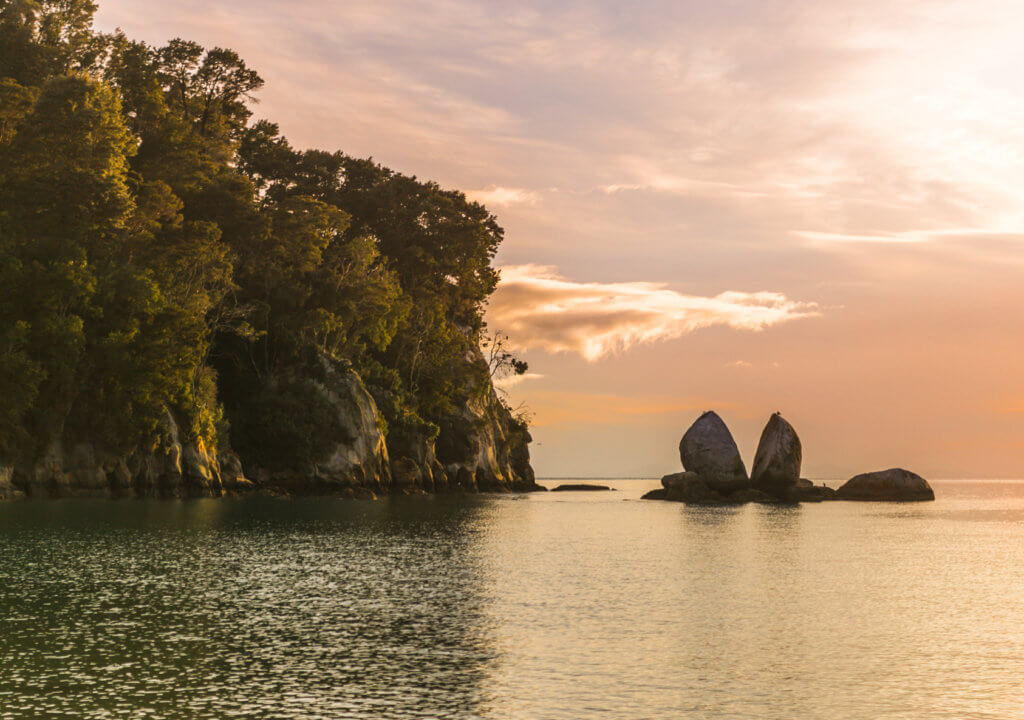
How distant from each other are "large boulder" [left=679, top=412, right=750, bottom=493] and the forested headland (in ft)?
78.6

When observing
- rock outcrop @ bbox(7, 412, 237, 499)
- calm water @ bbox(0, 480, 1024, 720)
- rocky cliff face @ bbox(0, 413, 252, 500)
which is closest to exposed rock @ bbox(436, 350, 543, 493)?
rocky cliff face @ bbox(0, 413, 252, 500)

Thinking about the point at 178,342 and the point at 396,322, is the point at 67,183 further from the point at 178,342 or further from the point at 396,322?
the point at 396,322

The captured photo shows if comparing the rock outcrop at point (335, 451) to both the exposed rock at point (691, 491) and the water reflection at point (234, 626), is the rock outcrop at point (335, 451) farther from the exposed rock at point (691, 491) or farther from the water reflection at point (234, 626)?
the water reflection at point (234, 626)

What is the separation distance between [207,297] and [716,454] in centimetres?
→ 4491

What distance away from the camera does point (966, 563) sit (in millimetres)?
33750

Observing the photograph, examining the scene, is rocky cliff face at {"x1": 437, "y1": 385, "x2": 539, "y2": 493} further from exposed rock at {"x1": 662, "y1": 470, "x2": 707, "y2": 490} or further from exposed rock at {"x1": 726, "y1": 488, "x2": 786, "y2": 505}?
exposed rock at {"x1": 726, "y1": 488, "x2": 786, "y2": 505}

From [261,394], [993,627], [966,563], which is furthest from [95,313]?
[993,627]

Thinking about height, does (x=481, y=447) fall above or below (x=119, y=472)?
above

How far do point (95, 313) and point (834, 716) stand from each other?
174 feet

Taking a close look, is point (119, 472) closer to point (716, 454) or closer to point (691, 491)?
point (691, 491)

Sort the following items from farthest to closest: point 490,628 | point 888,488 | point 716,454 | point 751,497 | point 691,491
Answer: point 888,488
point 691,491
point 716,454
point 751,497
point 490,628

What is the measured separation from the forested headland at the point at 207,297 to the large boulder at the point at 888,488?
121 feet

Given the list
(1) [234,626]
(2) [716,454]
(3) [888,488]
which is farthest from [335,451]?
(1) [234,626]

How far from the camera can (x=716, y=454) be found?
86000mm
